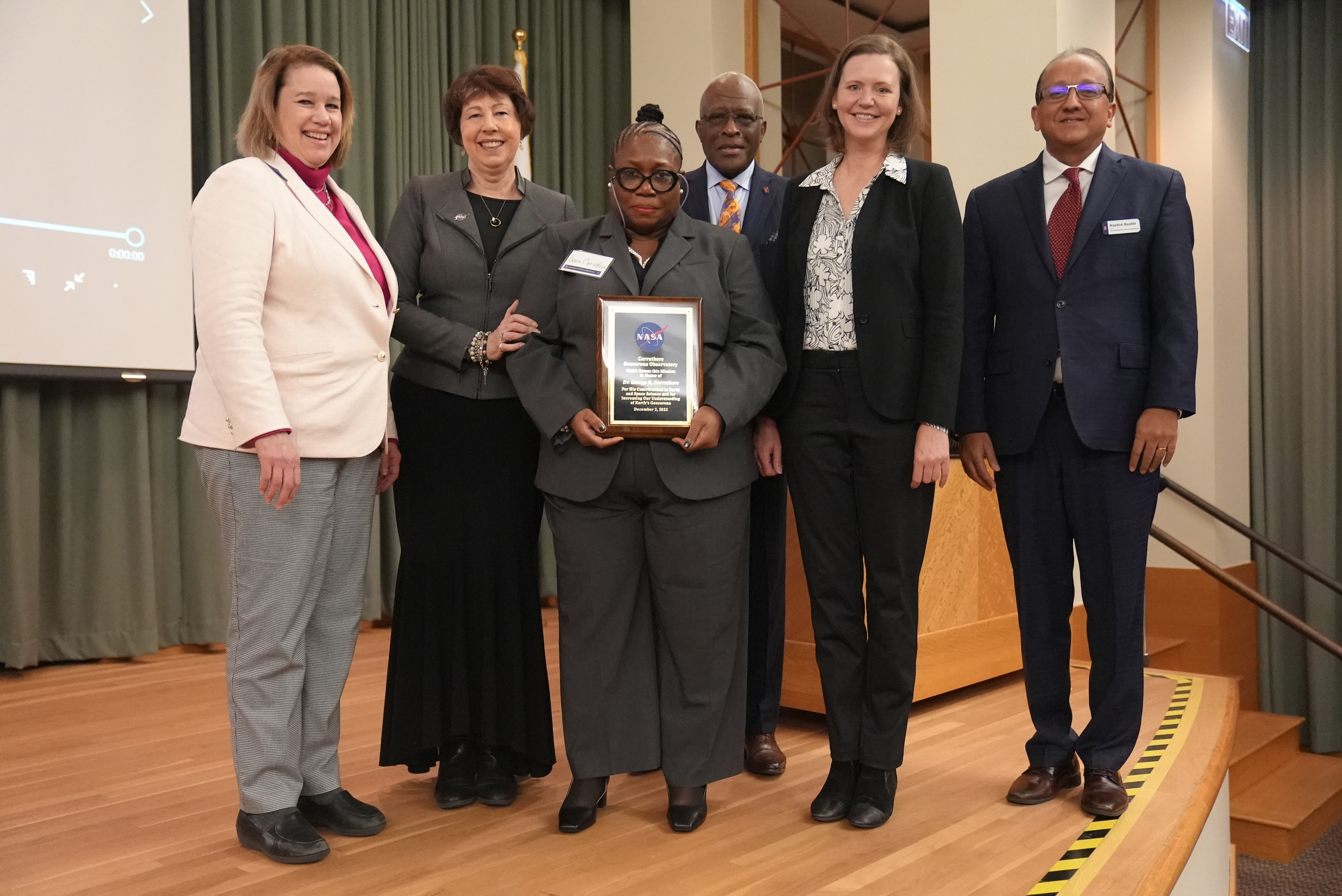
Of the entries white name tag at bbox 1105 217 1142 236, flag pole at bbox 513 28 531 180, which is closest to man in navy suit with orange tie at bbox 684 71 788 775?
white name tag at bbox 1105 217 1142 236

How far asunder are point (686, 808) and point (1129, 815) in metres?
0.96

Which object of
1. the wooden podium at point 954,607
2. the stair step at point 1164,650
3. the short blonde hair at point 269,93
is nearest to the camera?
the short blonde hair at point 269,93

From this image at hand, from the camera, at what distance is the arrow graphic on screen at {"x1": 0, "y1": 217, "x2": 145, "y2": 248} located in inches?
155

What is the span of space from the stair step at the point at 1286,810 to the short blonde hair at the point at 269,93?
464 cm

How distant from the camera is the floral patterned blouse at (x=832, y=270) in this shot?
229cm

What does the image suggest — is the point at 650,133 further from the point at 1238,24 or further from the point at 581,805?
the point at 1238,24

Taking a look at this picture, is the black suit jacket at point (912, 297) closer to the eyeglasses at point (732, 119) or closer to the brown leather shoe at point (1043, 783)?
the eyeglasses at point (732, 119)

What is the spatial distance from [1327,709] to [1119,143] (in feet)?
11.0

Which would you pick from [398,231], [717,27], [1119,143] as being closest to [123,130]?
[398,231]

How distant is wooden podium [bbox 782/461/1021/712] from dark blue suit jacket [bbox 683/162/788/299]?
89 cm

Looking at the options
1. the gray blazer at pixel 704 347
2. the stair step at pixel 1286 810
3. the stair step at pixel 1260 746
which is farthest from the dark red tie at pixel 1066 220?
the stair step at pixel 1260 746

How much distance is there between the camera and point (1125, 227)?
2.30 metres

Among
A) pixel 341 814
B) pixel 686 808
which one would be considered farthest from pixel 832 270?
pixel 341 814

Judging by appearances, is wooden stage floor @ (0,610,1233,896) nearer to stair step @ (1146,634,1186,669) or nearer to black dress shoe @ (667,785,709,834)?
black dress shoe @ (667,785,709,834)
